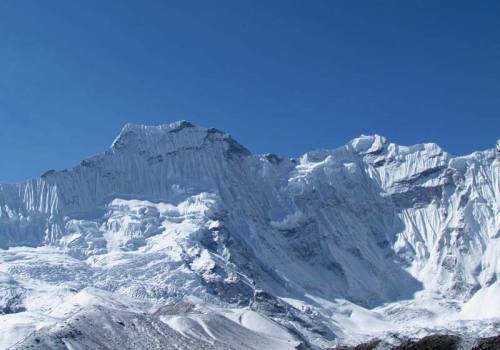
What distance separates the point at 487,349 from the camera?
509ft

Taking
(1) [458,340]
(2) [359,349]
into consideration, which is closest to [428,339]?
(1) [458,340]

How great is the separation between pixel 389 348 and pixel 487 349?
1006 inches

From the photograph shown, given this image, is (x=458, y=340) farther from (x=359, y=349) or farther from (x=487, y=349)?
(x=359, y=349)

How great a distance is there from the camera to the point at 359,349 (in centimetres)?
18862

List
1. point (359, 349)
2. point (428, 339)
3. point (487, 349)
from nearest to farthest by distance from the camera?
1. point (487, 349)
2. point (428, 339)
3. point (359, 349)

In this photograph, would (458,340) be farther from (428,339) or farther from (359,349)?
(359,349)

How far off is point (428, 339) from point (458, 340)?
21.4ft

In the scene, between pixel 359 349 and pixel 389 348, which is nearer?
pixel 389 348

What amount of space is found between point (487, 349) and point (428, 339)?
53.5 feet

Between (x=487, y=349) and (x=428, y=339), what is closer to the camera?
(x=487, y=349)

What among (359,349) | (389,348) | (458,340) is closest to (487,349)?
(458,340)

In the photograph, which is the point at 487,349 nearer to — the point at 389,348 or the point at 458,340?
the point at 458,340

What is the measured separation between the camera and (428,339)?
170125 millimetres

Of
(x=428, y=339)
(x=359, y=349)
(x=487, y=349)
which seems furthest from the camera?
(x=359, y=349)
